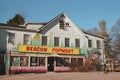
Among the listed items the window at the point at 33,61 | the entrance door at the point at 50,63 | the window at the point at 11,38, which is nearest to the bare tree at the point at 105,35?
the entrance door at the point at 50,63

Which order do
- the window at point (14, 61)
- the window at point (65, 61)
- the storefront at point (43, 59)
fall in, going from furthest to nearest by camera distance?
the window at point (65, 61) < the storefront at point (43, 59) < the window at point (14, 61)

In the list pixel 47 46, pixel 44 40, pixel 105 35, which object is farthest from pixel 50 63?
pixel 105 35

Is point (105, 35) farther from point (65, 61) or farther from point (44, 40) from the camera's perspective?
point (44, 40)

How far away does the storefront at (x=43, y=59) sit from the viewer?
119 feet

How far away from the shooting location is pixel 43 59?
127 feet

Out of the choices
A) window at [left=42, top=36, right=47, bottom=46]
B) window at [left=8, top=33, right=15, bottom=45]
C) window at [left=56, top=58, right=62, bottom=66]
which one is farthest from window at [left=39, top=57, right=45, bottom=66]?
window at [left=8, top=33, right=15, bottom=45]

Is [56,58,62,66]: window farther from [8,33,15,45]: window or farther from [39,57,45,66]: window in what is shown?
[8,33,15,45]: window

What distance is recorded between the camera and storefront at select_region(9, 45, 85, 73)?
36312 millimetres

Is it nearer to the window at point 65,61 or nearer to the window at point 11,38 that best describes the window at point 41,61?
the window at point 65,61

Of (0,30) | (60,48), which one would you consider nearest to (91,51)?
(60,48)

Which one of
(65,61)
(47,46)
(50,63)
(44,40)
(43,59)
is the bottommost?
(50,63)

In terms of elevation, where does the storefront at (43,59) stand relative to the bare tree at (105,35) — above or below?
below

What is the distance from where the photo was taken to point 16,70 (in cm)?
3594

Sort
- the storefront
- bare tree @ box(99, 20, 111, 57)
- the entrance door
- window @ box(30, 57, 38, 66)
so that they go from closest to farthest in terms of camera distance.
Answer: the storefront
window @ box(30, 57, 38, 66)
the entrance door
bare tree @ box(99, 20, 111, 57)
